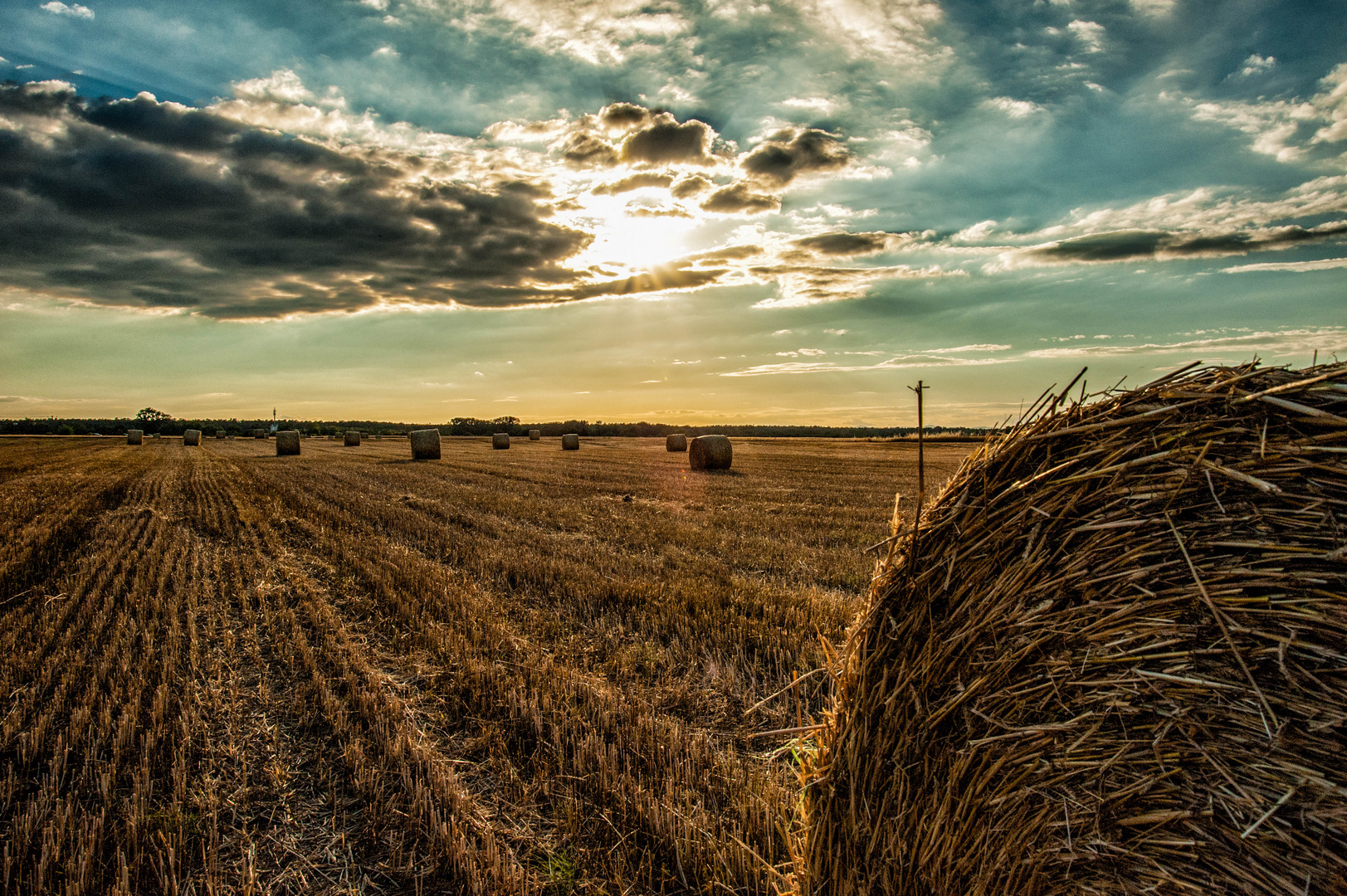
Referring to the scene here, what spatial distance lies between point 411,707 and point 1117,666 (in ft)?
13.8

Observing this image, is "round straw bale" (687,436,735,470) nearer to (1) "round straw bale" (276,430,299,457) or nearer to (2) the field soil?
(2) the field soil

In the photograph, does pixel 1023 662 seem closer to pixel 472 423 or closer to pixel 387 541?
pixel 387 541

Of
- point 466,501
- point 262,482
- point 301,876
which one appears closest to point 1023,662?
point 301,876

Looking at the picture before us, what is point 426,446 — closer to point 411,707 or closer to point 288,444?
point 288,444

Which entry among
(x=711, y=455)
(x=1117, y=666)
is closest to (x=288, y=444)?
(x=711, y=455)

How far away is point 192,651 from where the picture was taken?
5.44m

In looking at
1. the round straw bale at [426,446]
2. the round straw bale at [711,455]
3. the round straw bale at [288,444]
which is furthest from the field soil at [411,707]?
the round straw bale at [288,444]

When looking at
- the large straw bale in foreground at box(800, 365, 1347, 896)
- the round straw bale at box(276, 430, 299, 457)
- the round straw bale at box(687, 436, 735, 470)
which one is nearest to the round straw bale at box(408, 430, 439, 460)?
the round straw bale at box(276, 430, 299, 457)

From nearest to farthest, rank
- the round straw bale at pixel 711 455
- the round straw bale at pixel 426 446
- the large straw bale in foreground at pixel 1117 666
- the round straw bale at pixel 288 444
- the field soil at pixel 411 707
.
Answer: the large straw bale in foreground at pixel 1117 666, the field soil at pixel 411 707, the round straw bale at pixel 711 455, the round straw bale at pixel 426 446, the round straw bale at pixel 288 444

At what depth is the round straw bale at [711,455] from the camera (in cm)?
2583

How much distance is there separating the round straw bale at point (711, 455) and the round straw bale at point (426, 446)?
14183 millimetres

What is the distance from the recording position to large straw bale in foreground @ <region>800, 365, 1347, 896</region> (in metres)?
1.71

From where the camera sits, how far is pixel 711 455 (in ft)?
84.9

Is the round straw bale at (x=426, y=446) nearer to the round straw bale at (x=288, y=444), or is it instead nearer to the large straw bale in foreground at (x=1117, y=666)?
the round straw bale at (x=288, y=444)
